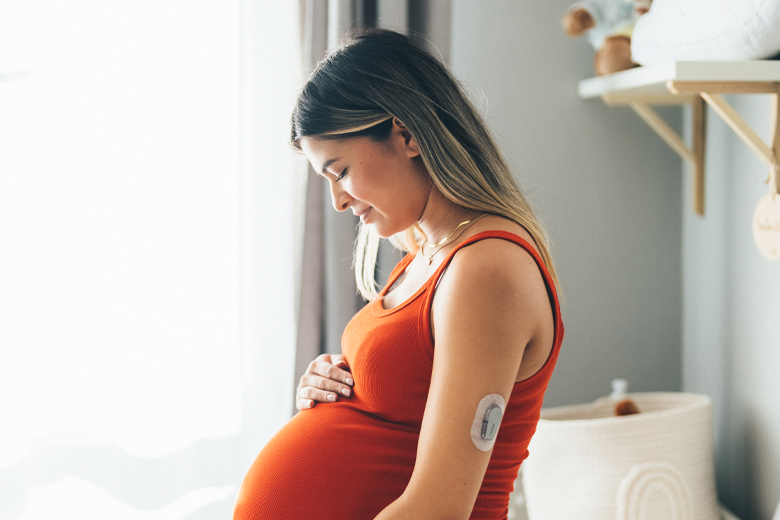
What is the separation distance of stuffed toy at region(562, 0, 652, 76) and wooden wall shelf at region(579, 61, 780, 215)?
0.14 feet

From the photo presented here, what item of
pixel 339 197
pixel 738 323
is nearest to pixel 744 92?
pixel 738 323

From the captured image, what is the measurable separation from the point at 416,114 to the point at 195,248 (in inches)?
37.5

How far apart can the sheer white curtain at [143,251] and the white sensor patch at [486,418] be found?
100 cm

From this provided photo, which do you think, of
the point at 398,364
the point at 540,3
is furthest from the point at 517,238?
the point at 540,3

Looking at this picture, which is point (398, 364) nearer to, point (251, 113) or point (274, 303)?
point (274, 303)

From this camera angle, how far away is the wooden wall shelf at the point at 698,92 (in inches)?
44.3

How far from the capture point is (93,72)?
1.52 m

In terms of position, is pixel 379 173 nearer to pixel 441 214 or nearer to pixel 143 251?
pixel 441 214

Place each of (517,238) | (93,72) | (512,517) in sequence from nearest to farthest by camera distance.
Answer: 1. (517,238)
2. (93,72)
3. (512,517)

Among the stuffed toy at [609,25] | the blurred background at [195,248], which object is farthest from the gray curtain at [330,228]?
the stuffed toy at [609,25]

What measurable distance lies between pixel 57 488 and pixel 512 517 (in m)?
1.15

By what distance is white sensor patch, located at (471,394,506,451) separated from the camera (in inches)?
27.1

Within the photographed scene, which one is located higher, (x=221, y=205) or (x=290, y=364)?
(x=221, y=205)

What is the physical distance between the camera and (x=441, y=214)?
91 centimetres
